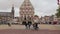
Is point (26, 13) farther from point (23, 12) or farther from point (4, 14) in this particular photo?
point (4, 14)

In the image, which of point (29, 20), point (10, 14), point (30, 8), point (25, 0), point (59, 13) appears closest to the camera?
point (29, 20)

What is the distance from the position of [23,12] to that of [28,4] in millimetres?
7008

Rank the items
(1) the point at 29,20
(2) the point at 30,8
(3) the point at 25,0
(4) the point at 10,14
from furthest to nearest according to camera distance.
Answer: (4) the point at 10,14
(2) the point at 30,8
(3) the point at 25,0
(1) the point at 29,20

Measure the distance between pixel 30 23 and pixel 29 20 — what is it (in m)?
0.65

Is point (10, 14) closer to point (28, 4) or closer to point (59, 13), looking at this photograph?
point (28, 4)

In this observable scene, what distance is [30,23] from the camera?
79.7 feet

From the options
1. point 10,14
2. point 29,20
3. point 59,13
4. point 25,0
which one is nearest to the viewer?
point 29,20

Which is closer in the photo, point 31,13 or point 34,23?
point 34,23

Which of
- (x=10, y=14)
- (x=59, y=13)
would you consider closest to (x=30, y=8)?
(x=10, y=14)

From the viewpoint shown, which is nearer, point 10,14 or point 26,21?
point 26,21

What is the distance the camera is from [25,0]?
155500 mm

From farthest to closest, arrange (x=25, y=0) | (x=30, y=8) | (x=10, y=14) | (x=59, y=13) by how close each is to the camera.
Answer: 1. (x=10, y=14)
2. (x=30, y=8)
3. (x=25, y=0)
4. (x=59, y=13)

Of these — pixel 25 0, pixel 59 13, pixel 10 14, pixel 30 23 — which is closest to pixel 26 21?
pixel 30 23

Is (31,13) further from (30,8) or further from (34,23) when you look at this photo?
(34,23)
